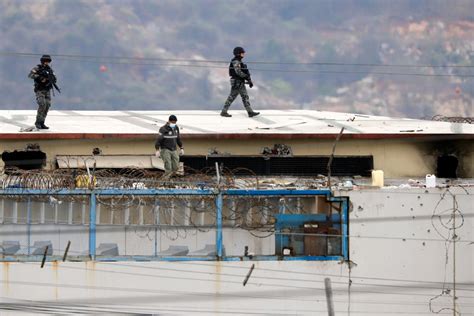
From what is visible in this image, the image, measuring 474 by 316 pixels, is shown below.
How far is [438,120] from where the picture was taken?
3048 cm

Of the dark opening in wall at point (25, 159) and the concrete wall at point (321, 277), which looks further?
the dark opening in wall at point (25, 159)

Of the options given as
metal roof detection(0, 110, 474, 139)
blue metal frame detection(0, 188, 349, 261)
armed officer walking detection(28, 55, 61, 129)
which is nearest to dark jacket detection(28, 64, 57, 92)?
armed officer walking detection(28, 55, 61, 129)

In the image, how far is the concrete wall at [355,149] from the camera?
26.8 m

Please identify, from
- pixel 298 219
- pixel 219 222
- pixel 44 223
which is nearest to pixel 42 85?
pixel 44 223

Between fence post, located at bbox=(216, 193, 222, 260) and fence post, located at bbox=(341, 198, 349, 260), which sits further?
fence post, located at bbox=(341, 198, 349, 260)

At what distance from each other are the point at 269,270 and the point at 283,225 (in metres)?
1.14

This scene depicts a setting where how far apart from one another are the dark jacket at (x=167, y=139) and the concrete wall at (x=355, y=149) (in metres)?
2.46

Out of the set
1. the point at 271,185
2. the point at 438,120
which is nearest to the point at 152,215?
the point at 271,185

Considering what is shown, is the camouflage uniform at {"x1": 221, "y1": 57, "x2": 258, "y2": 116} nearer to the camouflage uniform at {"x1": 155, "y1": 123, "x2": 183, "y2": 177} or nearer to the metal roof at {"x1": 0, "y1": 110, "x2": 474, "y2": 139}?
the metal roof at {"x1": 0, "y1": 110, "x2": 474, "y2": 139}

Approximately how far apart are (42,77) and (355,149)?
7883 millimetres

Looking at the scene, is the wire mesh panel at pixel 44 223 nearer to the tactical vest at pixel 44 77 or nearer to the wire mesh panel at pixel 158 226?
the wire mesh panel at pixel 158 226

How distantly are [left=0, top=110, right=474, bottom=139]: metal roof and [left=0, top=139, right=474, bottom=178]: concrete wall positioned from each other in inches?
10.2

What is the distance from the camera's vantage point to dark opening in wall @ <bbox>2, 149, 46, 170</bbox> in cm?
2616

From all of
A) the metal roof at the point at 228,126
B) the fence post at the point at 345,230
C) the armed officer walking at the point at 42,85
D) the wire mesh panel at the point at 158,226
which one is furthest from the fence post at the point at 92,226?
the fence post at the point at 345,230
